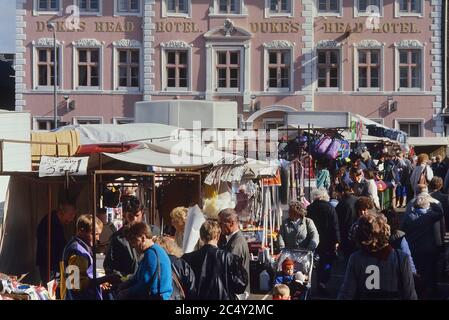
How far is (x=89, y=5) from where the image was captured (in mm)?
42062

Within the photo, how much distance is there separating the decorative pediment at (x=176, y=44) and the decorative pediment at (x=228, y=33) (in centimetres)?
84

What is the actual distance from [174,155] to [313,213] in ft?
6.20

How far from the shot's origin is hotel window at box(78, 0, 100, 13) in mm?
41969

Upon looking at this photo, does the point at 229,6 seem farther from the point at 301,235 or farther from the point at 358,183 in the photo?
the point at 301,235

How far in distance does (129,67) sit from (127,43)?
0.92m

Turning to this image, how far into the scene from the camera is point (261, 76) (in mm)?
41562

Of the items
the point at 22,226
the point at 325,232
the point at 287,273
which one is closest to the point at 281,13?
the point at 325,232

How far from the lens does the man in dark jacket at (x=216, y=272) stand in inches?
349

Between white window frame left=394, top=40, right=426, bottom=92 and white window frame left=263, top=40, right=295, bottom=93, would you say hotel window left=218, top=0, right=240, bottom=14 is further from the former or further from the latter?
white window frame left=394, top=40, right=426, bottom=92

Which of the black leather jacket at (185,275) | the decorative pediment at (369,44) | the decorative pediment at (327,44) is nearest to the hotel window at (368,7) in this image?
the decorative pediment at (369,44)

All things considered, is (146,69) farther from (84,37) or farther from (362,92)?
(362,92)

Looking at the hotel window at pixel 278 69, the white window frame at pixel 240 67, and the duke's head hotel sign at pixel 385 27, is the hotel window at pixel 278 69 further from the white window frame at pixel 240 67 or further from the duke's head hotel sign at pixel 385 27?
the duke's head hotel sign at pixel 385 27
